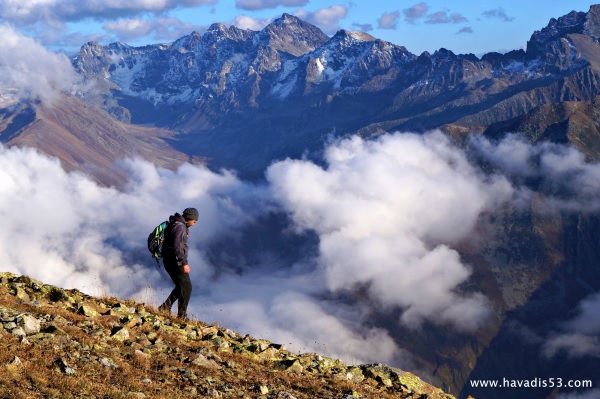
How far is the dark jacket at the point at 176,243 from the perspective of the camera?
24.5 metres

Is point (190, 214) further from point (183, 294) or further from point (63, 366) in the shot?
point (63, 366)

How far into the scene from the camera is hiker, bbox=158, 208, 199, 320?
2459cm

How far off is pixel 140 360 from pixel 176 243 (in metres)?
6.50

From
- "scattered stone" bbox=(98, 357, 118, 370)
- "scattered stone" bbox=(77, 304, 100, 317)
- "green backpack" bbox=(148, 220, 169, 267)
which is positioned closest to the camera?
"scattered stone" bbox=(98, 357, 118, 370)

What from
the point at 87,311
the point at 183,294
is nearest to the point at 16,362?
the point at 87,311

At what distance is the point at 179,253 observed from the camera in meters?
24.5

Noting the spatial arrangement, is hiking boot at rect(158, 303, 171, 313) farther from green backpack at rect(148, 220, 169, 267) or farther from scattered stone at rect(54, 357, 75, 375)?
scattered stone at rect(54, 357, 75, 375)

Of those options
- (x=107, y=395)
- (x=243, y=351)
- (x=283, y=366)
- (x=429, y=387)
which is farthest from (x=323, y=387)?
(x=107, y=395)

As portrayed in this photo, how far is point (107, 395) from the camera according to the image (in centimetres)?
1527

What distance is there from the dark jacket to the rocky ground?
2.17 m

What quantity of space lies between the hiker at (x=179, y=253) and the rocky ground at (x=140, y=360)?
44.2 inches

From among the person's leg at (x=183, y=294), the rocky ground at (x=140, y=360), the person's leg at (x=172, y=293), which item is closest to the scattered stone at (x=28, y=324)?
the rocky ground at (x=140, y=360)

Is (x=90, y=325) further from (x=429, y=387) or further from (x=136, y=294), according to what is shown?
(x=429, y=387)

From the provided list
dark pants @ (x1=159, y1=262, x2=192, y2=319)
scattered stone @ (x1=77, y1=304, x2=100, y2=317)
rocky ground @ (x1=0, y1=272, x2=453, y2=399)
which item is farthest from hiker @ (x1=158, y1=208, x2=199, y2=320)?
scattered stone @ (x1=77, y1=304, x2=100, y2=317)
